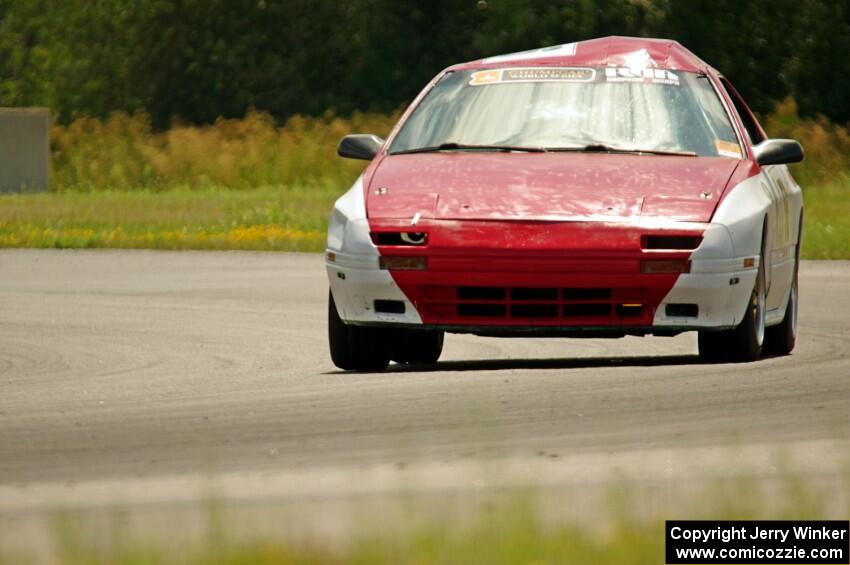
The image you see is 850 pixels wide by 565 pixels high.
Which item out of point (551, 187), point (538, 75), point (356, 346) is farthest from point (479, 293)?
point (538, 75)

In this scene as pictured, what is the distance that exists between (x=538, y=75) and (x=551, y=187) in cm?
146

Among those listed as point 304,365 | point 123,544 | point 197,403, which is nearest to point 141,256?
point 304,365

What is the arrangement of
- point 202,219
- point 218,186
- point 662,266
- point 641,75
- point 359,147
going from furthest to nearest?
point 218,186 < point 202,219 < point 641,75 < point 359,147 < point 662,266

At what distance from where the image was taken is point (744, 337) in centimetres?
1098

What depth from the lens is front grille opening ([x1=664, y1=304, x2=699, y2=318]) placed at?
1048 cm

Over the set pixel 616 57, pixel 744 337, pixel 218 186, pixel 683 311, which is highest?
pixel 616 57

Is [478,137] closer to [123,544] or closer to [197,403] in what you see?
[197,403]

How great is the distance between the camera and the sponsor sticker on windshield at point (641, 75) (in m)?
11.9

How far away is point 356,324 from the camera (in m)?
10.9

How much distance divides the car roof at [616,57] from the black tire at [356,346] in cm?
171

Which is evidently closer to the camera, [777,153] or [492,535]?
[492,535]

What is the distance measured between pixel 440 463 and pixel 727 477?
1.10 m

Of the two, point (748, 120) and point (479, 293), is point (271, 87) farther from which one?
point (479, 293)

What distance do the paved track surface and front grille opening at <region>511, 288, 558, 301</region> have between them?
0.44 metres
